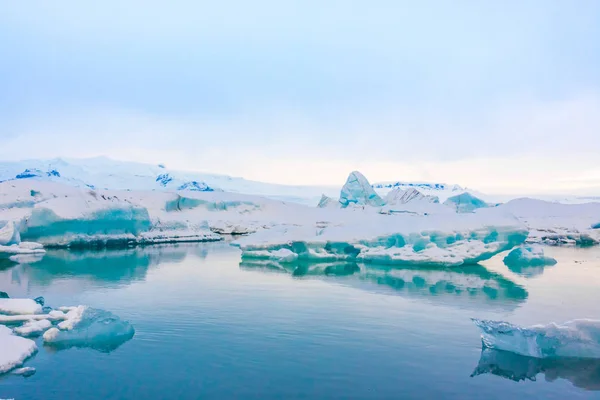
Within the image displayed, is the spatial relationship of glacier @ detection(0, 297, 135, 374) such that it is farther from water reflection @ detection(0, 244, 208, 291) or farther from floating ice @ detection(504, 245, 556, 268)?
floating ice @ detection(504, 245, 556, 268)

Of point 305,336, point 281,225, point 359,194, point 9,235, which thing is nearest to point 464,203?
point 359,194

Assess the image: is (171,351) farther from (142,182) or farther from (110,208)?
(142,182)

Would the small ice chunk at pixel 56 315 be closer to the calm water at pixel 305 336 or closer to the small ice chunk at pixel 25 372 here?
the calm water at pixel 305 336

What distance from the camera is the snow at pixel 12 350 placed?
530 cm

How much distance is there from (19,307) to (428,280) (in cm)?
900

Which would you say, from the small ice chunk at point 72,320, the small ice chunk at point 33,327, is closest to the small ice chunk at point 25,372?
the small ice chunk at point 72,320

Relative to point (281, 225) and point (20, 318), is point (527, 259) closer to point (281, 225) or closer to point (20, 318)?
point (281, 225)

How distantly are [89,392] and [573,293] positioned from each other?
32.1ft

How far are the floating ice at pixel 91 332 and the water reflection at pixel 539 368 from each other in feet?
14.3

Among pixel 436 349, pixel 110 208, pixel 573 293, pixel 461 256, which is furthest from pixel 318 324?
pixel 110 208

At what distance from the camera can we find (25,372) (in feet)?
17.1

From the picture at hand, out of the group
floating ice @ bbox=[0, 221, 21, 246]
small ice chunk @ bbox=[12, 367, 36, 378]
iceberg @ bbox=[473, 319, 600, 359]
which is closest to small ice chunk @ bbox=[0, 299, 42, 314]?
small ice chunk @ bbox=[12, 367, 36, 378]

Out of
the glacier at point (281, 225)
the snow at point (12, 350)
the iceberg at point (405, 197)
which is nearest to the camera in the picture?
the snow at point (12, 350)

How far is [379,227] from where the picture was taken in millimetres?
16672
